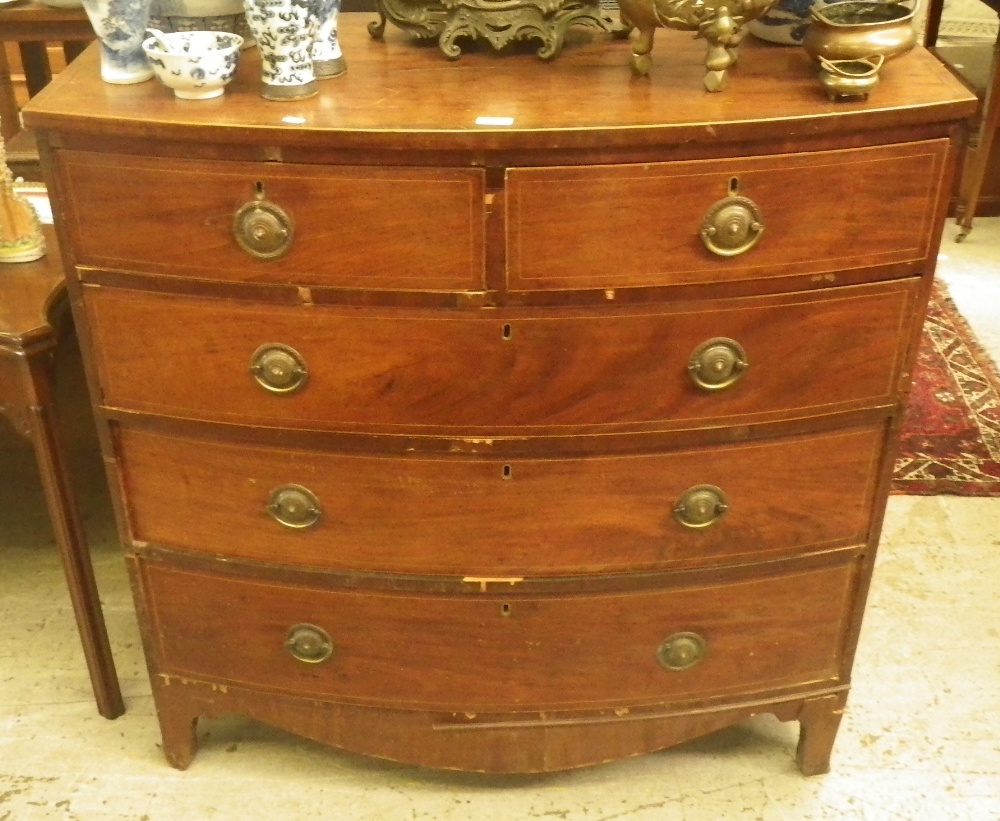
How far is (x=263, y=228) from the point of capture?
1.24m

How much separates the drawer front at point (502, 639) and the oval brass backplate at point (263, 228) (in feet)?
1.68

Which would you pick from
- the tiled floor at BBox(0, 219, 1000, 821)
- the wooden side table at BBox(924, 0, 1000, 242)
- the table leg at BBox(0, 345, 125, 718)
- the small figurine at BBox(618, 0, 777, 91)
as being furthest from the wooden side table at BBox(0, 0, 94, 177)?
the wooden side table at BBox(924, 0, 1000, 242)

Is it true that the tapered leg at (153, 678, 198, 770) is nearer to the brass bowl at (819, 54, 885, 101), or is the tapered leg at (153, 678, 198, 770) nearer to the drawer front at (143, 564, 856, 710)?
the drawer front at (143, 564, 856, 710)

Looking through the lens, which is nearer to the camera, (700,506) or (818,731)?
(700,506)

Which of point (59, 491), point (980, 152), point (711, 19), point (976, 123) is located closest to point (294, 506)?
point (59, 491)

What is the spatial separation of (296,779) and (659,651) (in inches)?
25.0

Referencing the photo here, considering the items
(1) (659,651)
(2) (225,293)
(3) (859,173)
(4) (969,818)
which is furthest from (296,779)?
(3) (859,173)

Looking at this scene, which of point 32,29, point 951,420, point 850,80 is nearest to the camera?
point 850,80

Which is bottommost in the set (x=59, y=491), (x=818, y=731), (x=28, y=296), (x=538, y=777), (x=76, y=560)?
(x=538, y=777)

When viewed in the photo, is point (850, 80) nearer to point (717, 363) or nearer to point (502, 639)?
point (717, 363)

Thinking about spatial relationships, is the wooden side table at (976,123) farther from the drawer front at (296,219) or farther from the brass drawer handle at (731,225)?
the drawer front at (296,219)

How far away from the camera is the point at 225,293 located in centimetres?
130

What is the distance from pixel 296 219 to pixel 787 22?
705 mm

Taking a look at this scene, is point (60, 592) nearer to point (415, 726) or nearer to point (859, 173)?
point (415, 726)
